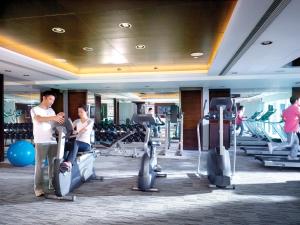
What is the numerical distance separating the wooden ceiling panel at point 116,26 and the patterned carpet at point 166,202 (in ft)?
8.49

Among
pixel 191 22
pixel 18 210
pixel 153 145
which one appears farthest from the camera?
pixel 153 145

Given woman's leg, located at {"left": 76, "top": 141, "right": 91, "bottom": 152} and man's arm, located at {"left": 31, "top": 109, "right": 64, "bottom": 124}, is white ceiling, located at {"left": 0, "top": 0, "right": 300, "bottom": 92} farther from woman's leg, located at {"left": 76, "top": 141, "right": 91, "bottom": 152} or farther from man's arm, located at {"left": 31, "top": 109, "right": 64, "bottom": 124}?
woman's leg, located at {"left": 76, "top": 141, "right": 91, "bottom": 152}

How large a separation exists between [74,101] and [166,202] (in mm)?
8017

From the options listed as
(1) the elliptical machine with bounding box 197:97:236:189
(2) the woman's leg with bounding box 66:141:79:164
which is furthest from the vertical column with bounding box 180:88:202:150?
(2) the woman's leg with bounding box 66:141:79:164

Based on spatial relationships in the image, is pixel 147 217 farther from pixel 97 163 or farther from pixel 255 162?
pixel 255 162

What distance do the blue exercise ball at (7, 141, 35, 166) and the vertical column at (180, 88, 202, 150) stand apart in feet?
18.2

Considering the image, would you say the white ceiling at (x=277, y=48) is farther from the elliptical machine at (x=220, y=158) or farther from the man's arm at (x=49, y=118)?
the man's arm at (x=49, y=118)

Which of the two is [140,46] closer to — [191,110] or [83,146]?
[83,146]

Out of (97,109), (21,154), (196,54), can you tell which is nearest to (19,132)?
(97,109)

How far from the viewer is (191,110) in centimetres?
934

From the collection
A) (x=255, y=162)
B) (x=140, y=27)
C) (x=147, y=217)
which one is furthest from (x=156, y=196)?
(x=255, y=162)

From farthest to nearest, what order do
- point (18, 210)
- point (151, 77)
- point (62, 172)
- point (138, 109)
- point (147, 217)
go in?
point (138, 109), point (151, 77), point (62, 172), point (18, 210), point (147, 217)

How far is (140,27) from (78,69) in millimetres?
4288

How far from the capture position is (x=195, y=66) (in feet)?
23.1
